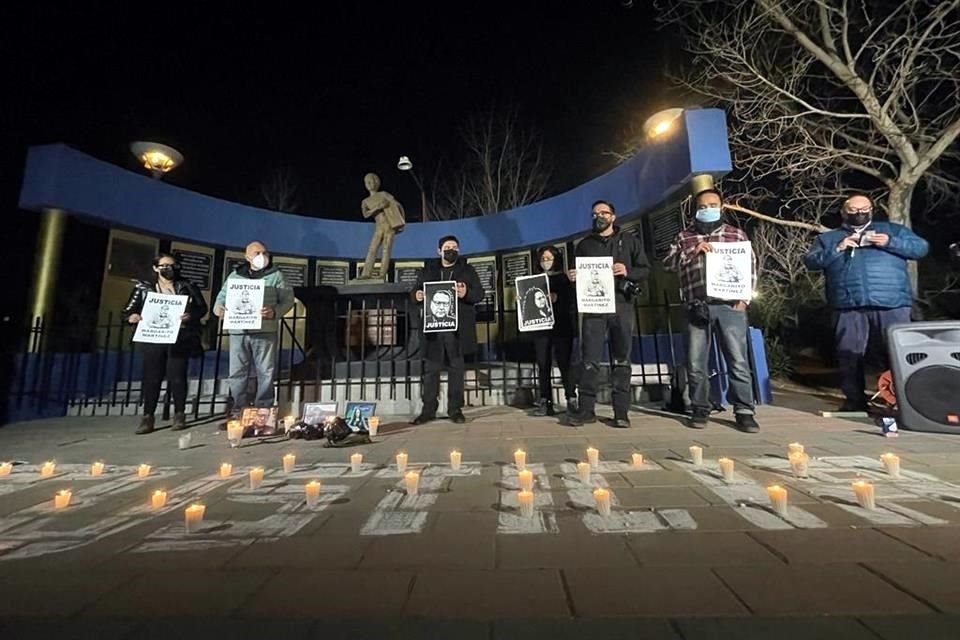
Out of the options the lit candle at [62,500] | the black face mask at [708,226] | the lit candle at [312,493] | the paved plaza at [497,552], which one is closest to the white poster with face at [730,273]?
the black face mask at [708,226]

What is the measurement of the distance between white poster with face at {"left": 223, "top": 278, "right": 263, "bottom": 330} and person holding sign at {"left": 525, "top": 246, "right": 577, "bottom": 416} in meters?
3.21

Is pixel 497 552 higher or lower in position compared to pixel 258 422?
lower

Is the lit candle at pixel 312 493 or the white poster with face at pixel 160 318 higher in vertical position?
the white poster with face at pixel 160 318

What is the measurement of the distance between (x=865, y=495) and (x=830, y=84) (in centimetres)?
1054

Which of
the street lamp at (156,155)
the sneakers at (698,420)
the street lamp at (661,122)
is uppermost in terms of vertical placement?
the street lamp at (156,155)

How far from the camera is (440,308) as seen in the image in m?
5.31

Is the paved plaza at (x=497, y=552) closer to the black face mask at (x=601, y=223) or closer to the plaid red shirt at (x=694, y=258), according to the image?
the plaid red shirt at (x=694, y=258)

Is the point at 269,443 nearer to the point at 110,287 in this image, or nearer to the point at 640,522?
the point at 640,522

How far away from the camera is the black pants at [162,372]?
17.0ft

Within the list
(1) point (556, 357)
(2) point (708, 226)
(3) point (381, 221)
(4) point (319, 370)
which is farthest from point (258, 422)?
(2) point (708, 226)

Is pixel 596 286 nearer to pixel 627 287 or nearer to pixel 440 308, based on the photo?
pixel 627 287

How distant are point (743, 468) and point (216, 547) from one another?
2.91 m

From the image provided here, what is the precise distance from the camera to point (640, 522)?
1993 mm

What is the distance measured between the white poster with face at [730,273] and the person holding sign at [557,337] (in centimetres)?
163
